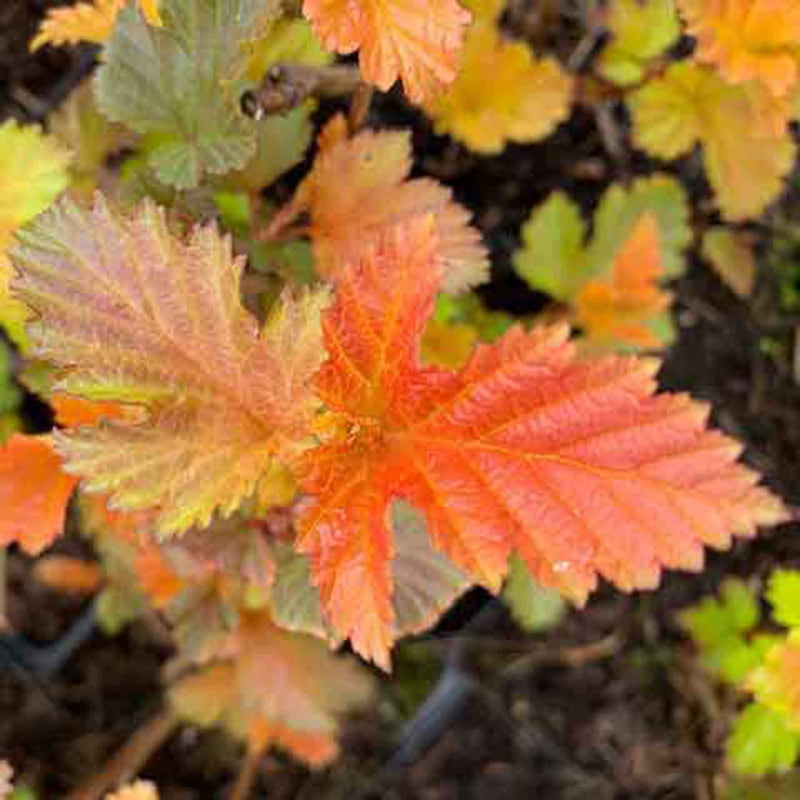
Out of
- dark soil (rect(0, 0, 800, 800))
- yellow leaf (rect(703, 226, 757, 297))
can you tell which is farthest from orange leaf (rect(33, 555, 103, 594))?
yellow leaf (rect(703, 226, 757, 297))

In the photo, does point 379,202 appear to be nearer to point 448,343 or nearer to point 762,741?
point 448,343

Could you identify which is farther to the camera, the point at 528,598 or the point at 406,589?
the point at 528,598

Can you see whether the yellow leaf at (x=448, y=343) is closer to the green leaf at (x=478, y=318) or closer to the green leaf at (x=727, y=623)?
the green leaf at (x=478, y=318)

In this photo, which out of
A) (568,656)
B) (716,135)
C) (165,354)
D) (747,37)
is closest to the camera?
(165,354)

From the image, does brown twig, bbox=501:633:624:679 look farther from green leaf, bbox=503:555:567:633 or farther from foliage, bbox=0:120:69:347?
foliage, bbox=0:120:69:347

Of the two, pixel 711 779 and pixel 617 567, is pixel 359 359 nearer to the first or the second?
pixel 617 567

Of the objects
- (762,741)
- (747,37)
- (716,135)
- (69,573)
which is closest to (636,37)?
(716,135)

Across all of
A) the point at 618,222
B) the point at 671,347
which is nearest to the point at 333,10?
the point at 618,222
